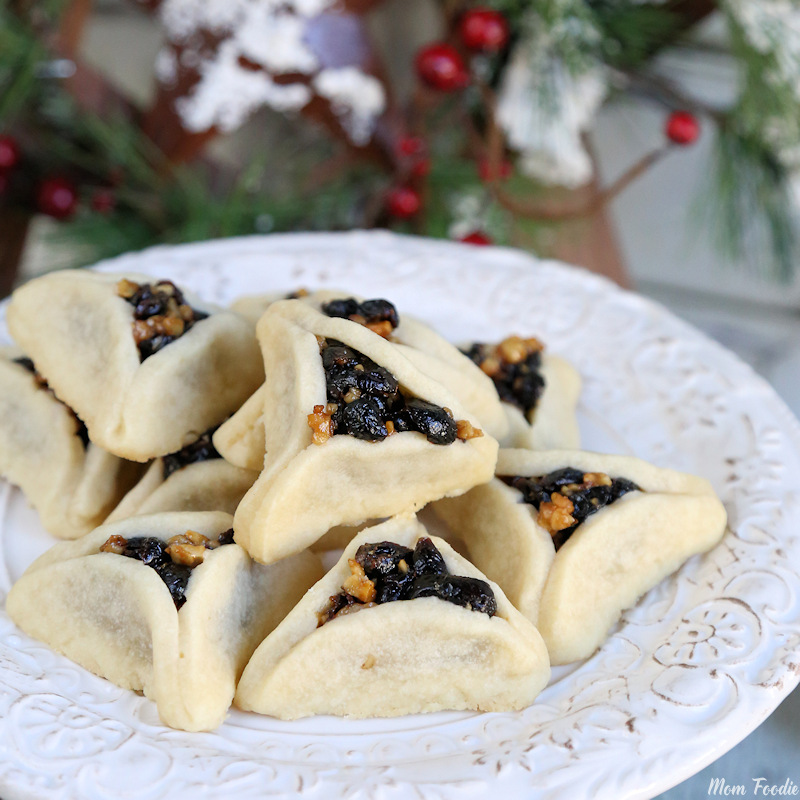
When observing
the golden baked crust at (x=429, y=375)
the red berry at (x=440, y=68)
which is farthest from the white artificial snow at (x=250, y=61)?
the golden baked crust at (x=429, y=375)

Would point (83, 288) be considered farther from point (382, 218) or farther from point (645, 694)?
point (382, 218)

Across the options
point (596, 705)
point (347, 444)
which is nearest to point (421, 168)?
point (347, 444)

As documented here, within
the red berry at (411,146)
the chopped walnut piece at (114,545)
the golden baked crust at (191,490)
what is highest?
the red berry at (411,146)

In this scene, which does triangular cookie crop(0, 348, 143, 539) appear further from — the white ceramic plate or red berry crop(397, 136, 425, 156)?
red berry crop(397, 136, 425, 156)

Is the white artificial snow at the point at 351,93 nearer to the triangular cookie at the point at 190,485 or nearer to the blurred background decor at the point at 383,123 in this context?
the blurred background decor at the point at 383,123

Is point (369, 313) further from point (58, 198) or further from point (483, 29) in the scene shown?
point (58, 198)

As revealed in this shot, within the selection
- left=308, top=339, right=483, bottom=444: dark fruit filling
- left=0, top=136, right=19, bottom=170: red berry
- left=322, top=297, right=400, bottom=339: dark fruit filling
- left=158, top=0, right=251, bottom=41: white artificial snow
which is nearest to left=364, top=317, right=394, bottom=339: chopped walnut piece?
left=322, top=297, right=400, bottom=339: dark fruit filling

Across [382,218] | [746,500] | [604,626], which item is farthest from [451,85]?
[604,626]
